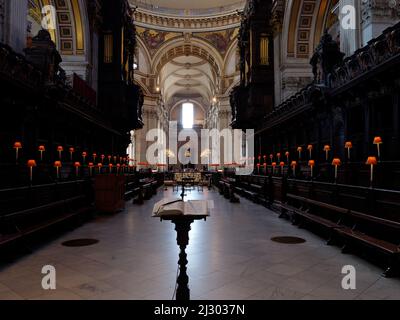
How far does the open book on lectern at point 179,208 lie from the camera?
2.61 metres

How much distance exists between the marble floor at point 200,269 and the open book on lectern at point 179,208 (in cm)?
98

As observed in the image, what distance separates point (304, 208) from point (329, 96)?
13.7 feet

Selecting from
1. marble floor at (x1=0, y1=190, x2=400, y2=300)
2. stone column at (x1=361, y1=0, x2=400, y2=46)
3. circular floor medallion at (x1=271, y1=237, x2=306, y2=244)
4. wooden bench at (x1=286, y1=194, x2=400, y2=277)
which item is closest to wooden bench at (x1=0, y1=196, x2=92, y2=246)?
marble floor at (x1=0, y1=190, x2=400, y2=300)

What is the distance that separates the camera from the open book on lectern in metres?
2.61

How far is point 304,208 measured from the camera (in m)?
7.48

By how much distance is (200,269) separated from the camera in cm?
399

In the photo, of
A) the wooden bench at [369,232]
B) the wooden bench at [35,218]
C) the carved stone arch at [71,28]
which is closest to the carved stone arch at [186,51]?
the carved stone arch at [71,28]

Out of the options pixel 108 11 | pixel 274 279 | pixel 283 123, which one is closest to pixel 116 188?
pixel 274 279

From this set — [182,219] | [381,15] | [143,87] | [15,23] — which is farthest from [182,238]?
[143,87]

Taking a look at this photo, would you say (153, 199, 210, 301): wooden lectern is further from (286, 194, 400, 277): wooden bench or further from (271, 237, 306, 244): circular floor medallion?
(271, 237, 306, 244): circular floor medallion

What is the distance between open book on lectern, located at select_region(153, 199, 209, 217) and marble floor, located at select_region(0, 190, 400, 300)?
0.98 m

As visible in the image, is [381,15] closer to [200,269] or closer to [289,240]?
[289,240]

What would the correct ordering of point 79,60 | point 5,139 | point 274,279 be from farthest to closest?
1. point 79,60
2. point 5,139
3. point 274,279

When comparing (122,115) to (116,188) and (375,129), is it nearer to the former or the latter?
(116,188)
